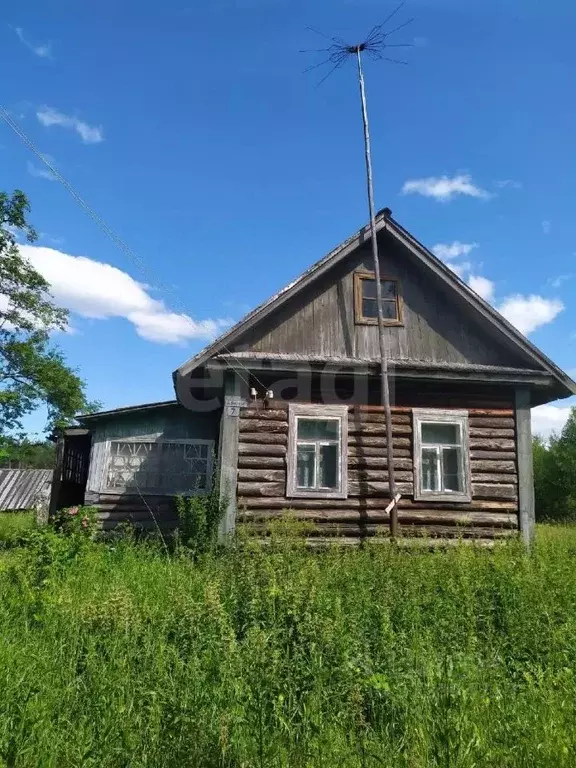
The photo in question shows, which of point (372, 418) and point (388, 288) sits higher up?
point (388, 288)

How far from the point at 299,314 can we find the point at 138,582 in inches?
220

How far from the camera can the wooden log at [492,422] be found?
10227 millimetres

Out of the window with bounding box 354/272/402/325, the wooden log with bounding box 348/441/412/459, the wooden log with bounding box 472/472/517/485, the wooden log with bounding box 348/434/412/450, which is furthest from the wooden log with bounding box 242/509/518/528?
the window with bounding box 354/272/402/325

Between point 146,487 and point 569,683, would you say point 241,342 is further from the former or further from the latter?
point 569,683

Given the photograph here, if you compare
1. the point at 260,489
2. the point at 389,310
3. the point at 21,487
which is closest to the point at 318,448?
the point at 260,489

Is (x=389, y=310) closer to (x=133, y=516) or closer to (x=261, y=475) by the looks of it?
(x=261, y=475)

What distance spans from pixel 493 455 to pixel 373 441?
2.21 meters

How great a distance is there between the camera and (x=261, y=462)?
31.5 ft

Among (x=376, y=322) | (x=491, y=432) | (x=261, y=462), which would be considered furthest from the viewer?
(x=376, y=322)

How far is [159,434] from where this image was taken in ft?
39.3

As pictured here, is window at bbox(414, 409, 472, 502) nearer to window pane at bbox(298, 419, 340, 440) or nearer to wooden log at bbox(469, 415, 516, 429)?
wooden log at bbox(469, 415, 516, 429)

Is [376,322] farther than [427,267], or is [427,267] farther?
[427,267]

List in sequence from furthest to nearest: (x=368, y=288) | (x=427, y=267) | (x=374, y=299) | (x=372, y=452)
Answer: (x=368, y=288) → (x=374, y=299) → (x=427, y=267) → (x=372, y=452)

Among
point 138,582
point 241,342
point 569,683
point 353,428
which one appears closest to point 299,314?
point 241,342
